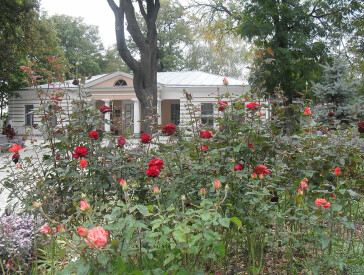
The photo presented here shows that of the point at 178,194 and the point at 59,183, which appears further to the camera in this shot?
the point at 59,183

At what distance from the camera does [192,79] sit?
23781 millimetres

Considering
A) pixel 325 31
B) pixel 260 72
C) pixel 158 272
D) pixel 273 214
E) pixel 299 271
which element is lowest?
pixel 299 271

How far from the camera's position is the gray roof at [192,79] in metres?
22.4

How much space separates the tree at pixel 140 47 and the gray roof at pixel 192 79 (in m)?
12.2

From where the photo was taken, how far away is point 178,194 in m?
2.40

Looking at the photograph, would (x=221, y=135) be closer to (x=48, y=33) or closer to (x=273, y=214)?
(x=273, y=214)

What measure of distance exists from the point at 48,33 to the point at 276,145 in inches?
765

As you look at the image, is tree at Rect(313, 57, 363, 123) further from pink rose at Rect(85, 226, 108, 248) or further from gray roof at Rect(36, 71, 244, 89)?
gray roof at Rect(36, 71, 244, 89)

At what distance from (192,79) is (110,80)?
6.00 meters

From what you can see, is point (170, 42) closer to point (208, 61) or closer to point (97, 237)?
point (208, 61)

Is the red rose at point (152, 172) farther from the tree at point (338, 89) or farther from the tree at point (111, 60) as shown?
the tree at point (111, 60)

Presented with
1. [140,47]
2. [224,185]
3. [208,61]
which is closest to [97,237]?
[224,185]

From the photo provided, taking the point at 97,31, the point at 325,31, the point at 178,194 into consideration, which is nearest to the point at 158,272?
the point at 178,194

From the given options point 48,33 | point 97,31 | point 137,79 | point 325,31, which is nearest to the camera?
point 137,79
